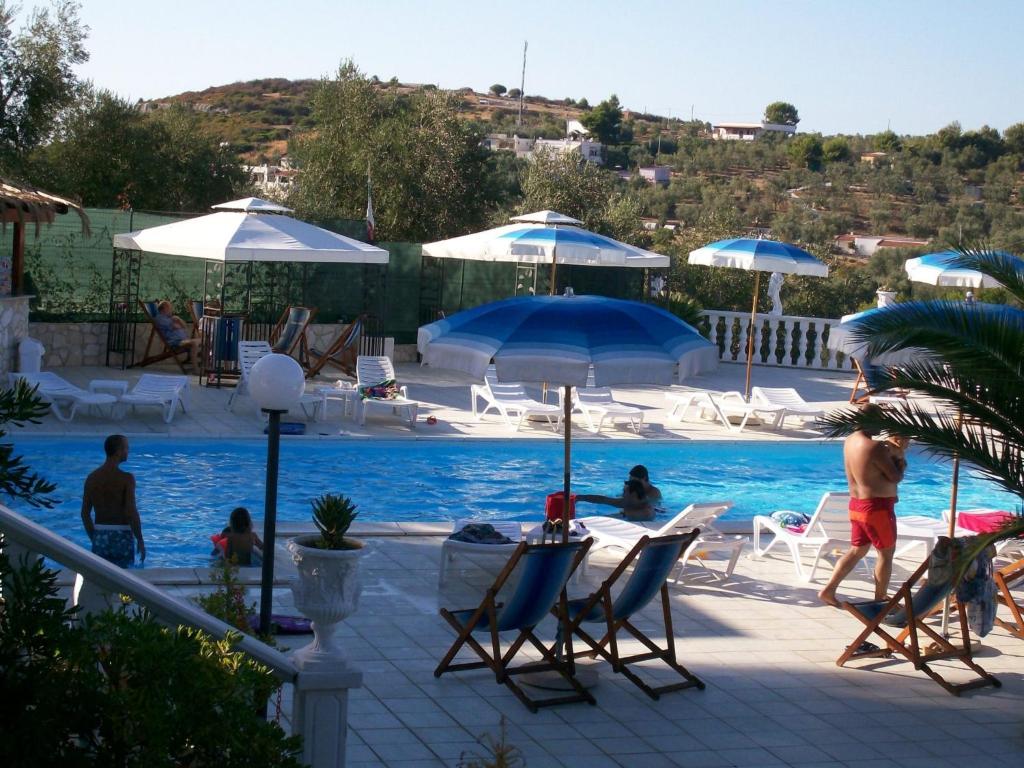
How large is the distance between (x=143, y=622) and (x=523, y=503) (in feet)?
30.9

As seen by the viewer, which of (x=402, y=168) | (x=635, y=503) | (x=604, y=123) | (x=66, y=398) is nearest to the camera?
(x=635, y=503)

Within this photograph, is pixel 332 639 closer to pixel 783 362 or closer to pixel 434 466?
pixel 434 466

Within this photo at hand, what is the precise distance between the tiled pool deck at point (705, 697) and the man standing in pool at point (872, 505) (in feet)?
1.42

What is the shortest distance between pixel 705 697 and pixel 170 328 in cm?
1208

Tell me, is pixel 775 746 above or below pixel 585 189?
below

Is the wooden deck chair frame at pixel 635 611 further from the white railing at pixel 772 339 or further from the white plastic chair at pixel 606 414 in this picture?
the white railing at pixel 772 339

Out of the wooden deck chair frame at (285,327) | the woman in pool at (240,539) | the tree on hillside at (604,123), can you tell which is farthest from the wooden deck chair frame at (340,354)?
the tree on hillside at (604,123)

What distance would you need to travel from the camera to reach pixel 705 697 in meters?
6.50

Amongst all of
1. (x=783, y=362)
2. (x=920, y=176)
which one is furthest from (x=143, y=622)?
(x=920, y=176)

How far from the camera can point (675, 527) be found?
28.2 ft

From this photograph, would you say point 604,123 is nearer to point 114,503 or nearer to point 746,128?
point 746,128

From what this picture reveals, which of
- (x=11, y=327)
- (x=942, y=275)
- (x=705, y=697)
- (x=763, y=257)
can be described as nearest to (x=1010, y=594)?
(x=705, y=697)

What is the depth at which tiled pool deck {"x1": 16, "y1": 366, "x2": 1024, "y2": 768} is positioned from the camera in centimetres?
574

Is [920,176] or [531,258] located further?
[920,176]
